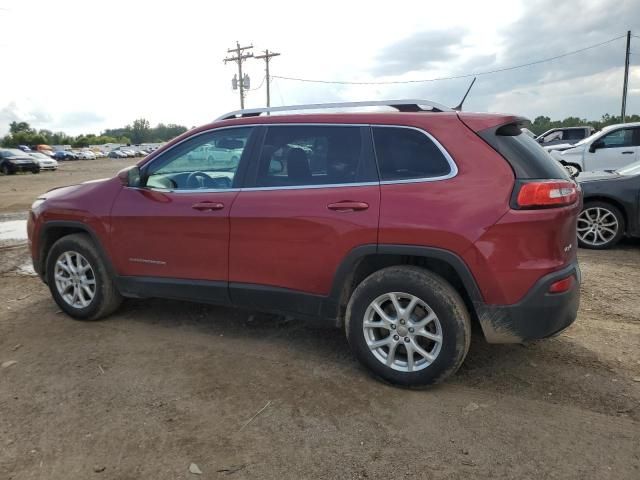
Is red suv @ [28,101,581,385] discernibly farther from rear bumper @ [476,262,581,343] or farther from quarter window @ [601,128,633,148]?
quarter window @ [601,128,633,148]

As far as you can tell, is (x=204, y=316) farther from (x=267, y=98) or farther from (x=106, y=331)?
(x=267, y=98)

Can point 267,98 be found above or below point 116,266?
above

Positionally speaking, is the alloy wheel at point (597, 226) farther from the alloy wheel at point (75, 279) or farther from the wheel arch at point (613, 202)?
the alloy wheel at point (75, 279)

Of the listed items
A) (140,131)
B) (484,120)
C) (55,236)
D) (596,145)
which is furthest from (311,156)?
(140,131)

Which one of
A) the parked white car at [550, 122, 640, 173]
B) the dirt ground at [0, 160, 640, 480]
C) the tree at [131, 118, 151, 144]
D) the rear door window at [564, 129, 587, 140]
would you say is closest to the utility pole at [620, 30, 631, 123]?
the rear door window at [564, 129, 587, 140]

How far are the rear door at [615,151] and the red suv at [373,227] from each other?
9.31m

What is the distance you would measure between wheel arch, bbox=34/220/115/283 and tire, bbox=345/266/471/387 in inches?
91.4

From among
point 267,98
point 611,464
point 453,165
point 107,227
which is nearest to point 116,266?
point 107,227

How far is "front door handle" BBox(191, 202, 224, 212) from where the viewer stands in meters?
3.77

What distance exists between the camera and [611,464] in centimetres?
249

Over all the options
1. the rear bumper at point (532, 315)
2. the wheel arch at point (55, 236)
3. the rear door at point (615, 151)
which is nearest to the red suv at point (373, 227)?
the rear bumper at point (532, 315)

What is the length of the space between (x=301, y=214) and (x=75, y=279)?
235cm

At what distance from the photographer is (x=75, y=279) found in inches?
177

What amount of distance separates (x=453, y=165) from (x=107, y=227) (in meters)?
2.88
